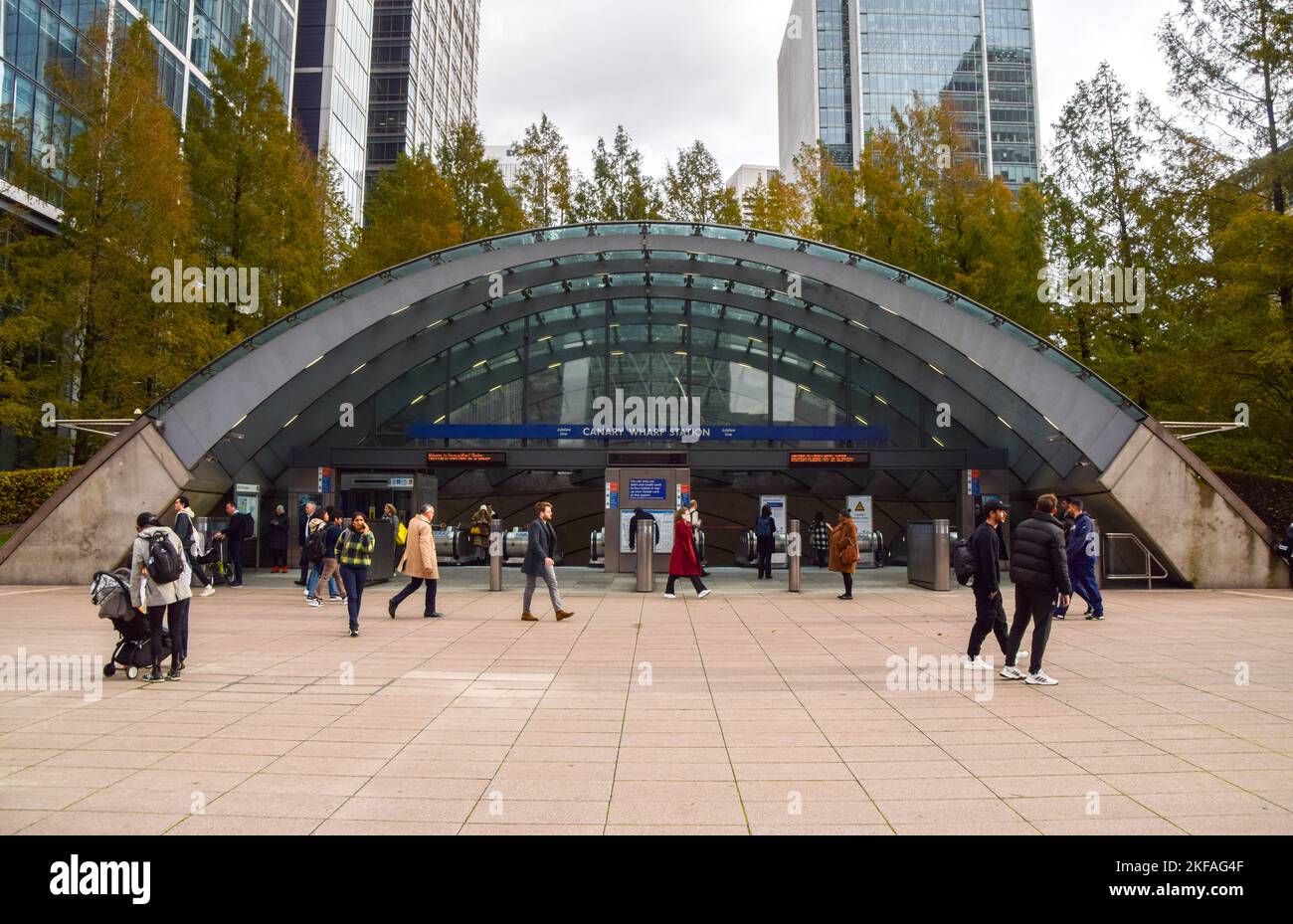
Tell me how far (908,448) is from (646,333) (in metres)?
7.56

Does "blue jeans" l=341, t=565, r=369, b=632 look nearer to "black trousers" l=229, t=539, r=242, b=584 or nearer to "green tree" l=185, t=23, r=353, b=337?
"black trousers" l=229, t=539, r=242, b=584

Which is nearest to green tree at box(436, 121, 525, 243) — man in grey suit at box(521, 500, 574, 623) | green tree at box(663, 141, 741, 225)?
green tree at box(663, 141, 741, 225)

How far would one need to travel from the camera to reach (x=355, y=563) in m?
11.1

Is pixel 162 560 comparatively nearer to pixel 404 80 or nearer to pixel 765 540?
pixel 765 540

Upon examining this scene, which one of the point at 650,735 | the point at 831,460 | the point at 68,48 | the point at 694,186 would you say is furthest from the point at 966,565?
the point at 68,48

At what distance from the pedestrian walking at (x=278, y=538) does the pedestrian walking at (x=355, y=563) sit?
400 inches

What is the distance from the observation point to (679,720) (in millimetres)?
6574

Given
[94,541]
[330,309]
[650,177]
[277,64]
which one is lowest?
[94,541]

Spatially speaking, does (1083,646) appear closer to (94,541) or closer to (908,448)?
(908,448)

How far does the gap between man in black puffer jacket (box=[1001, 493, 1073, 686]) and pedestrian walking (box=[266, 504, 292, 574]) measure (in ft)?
57.1

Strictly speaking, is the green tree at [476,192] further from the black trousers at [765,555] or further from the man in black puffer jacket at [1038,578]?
the man in black puffer jacket at [1038,578]

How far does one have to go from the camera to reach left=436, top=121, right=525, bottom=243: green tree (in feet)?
94.0
